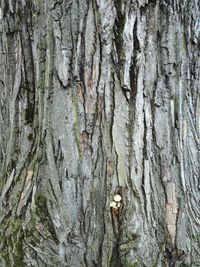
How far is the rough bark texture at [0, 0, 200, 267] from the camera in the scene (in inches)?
93.6

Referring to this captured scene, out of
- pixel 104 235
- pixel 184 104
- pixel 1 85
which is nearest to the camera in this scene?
pixel 104 235

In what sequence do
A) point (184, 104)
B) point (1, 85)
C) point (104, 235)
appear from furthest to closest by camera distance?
1. point (1, 85)
2. point (184, 104)
3. point (104, 235)

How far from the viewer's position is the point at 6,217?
251 cm

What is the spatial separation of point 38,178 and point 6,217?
0.95 feet

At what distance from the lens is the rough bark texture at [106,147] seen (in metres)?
2.38

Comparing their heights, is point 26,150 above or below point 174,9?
below

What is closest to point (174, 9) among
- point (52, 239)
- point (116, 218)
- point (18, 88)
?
point (18, 88)

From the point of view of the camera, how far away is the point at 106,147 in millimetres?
2398

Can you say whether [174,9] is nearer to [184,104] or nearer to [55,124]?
[184,104]

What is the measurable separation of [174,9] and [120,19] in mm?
323

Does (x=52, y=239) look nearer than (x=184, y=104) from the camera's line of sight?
Yes

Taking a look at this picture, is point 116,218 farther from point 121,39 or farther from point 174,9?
point 174,9

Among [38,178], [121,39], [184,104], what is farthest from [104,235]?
[121,39]

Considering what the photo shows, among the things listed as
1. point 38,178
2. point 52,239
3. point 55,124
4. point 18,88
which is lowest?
point 52,239
